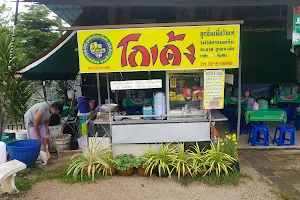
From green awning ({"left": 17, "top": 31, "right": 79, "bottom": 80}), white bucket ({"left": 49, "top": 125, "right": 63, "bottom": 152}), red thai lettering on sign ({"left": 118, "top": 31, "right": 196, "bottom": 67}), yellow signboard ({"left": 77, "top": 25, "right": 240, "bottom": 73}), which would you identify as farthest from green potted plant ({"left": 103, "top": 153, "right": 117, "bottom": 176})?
green awning ({"left": 17, "top": 31, "right": 79, "bottom": 80})

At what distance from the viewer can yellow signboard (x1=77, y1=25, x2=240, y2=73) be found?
5.02 metres

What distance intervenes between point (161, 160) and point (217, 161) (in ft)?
3.34

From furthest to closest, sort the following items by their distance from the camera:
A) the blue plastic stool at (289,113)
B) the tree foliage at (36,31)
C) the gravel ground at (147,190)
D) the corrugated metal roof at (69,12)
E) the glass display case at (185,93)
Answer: the tree foliage at (36,31) → the corrugated metal roof at (69,12) → the blue plastic stool at (289,113) → the glass display case at (185,93) → the gravel ground at (147,190)

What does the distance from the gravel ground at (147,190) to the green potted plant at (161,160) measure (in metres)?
0.16

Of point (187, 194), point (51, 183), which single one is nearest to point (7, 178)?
point (51, 183)

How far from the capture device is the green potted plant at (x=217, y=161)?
195 inches

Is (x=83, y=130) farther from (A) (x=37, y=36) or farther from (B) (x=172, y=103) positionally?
(A) (x=37, y=36)

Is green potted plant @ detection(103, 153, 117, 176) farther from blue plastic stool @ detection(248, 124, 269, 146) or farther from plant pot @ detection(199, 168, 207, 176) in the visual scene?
blue plastic stool @ detection(248, 124, 269, 146)

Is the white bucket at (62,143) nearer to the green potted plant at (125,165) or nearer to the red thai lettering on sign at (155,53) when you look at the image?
the green potted plant at (125,165)

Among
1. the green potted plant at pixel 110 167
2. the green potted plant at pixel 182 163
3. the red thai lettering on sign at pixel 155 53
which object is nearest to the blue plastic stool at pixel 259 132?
the green potted plant at pixel 182 163

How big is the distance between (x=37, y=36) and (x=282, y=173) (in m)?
10.6

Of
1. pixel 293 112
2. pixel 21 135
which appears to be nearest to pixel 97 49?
pixel 21 135

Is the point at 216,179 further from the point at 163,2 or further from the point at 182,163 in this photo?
the point at 163,2

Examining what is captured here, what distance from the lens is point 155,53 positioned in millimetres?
5055
